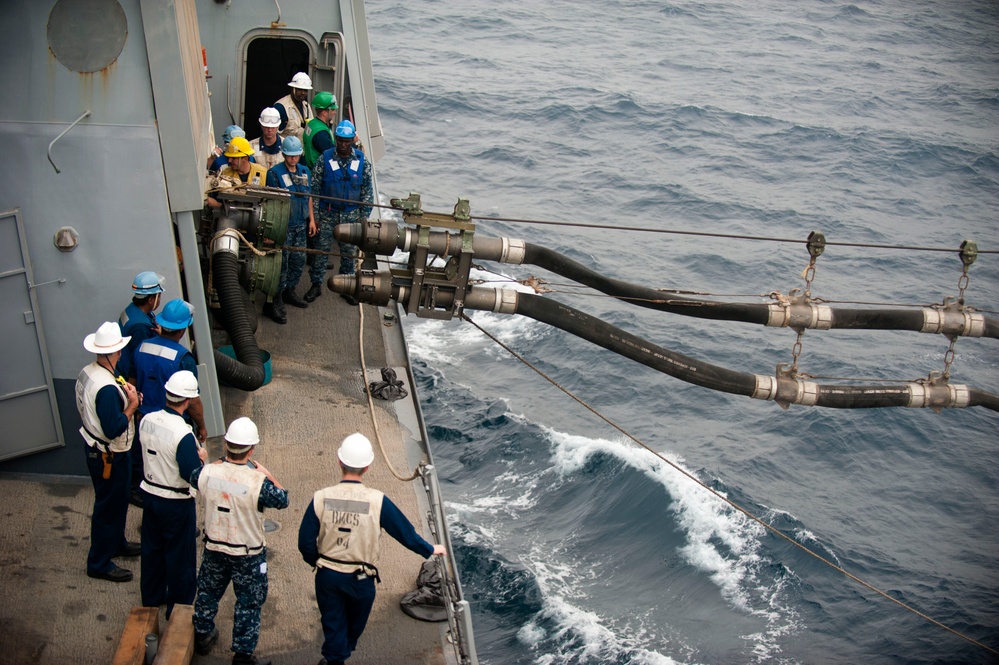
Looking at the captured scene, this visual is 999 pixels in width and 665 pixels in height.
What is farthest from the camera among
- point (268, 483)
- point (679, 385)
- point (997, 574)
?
point (679, 385)

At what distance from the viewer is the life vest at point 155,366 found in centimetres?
646

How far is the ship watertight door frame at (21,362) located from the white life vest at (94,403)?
3.85 feet

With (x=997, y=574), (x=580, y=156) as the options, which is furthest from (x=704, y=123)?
(x=997, y=574)

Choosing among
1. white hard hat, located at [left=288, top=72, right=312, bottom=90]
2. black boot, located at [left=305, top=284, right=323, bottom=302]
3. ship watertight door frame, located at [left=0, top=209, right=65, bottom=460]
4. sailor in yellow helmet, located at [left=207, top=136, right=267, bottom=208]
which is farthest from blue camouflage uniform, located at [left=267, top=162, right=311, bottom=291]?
ship watertight door frame, located at [left=0, top=209, right=65, bottom=460]

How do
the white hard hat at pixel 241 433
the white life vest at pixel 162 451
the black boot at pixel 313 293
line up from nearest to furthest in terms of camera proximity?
the white hard hat at pixel 241 433 → the white life vest at pixel 162 451 → the black boot at pixel 313 293

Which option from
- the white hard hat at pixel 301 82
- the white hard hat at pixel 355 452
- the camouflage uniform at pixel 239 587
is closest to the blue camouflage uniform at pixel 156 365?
the camouflage uniform at pixel 239 587

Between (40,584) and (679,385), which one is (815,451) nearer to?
(679,385)

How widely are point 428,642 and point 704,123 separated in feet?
85.6

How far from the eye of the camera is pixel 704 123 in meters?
30.1

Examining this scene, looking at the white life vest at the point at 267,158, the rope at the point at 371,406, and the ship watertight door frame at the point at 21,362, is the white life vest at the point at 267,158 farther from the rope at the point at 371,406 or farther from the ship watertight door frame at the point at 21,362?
the ship watertight door frame at the point at 21,362

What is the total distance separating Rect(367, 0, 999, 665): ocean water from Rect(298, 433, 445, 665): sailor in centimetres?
171

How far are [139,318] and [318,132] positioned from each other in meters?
4.20

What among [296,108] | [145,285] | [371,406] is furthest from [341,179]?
[145,285]

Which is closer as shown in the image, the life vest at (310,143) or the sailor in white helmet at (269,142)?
the sailor in white helmet at (269,142)
